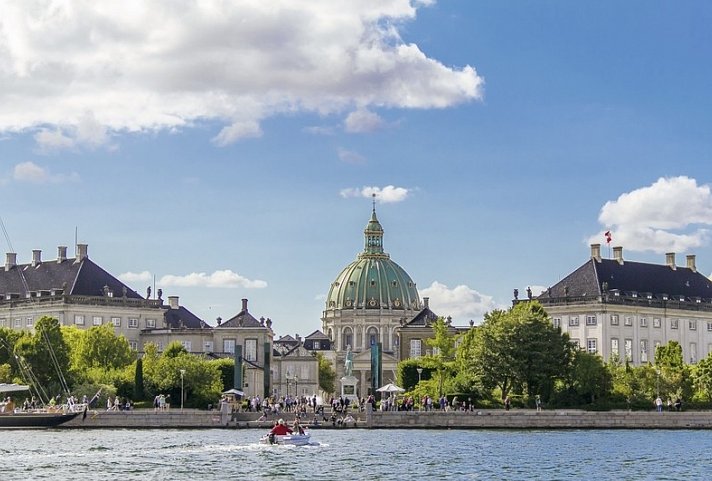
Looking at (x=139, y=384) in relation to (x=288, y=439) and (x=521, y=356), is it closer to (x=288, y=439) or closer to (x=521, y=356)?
(x=521, y=356)

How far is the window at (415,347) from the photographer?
171125 millimetres

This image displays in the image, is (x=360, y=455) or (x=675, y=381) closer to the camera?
(x=360, y=455)

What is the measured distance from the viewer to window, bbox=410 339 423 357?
171 meters

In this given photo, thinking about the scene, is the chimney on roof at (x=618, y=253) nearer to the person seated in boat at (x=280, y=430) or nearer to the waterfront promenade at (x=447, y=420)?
the waterfront promenade at (x=447, y=420)

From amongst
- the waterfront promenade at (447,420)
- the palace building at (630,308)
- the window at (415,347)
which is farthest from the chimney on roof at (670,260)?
the waterfront promenade at (447,420)

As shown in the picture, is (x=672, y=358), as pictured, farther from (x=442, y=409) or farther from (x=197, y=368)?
(x=197, y=368)

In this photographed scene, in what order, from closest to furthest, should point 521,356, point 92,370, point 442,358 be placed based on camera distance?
point 521,356 → point 92,370 → point 442,358

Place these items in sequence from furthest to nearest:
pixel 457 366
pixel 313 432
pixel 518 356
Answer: pixel 457 366, pixel 518 356, pixel 313 432

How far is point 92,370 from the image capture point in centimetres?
11969

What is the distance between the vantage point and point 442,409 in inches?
4072

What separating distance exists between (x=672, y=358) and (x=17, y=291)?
67.3 m

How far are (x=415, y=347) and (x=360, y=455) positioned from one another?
95.8 metres

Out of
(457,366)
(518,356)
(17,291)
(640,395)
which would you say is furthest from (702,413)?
(17,291)

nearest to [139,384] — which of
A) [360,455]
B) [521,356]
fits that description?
[521,356]
